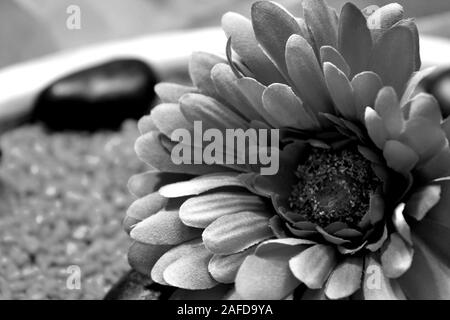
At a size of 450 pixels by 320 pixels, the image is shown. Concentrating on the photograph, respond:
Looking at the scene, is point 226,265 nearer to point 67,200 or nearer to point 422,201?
point 422,201

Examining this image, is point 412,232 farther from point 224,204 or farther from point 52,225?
point 52,225

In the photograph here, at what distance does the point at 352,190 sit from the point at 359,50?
5cm

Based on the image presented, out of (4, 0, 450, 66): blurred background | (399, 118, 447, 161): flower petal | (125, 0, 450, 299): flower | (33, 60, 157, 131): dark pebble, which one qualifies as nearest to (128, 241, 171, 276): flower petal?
(125, 0, 450, 299): flower

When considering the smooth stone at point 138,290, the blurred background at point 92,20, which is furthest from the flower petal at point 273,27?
the blurred background at point 92,20

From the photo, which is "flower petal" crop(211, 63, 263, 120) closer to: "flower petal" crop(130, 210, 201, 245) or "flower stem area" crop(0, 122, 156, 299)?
"flower petal" crop(130, 210, 201, 245)

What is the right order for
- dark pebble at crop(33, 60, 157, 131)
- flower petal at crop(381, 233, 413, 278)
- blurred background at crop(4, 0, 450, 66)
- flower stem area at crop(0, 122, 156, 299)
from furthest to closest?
blurred background at crop(4, 0, 450, 66), dark pebble at crop(33, 60, 157, 131), flower stem area at crop(0, 122, 156, 299), flower petal at crop(381, 233, 413, 278)

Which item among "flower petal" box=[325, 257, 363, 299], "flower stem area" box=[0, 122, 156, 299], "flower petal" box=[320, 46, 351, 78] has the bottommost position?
"flower stem area" box=[0, 122, 156, 299]

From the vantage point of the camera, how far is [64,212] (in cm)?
48

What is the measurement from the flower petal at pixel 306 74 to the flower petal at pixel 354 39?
13mm

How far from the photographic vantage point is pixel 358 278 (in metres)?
0.27

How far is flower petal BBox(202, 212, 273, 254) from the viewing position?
28 cm

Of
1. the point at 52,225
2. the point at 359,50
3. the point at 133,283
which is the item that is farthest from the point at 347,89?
the point at 52,225

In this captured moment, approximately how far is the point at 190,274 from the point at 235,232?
2cm

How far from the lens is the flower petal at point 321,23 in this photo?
0.29m
